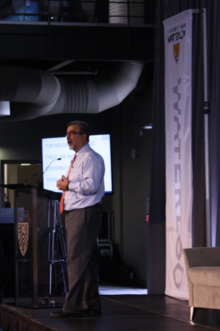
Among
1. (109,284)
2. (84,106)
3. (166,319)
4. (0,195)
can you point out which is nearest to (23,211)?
(166,319)

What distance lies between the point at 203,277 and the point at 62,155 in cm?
548

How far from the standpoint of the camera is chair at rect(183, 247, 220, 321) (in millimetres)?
4703

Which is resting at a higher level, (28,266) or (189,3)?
(189,3)

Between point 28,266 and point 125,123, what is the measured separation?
5778 mm

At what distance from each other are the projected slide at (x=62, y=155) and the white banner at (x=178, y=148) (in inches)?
126

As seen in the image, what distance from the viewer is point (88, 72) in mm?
9195

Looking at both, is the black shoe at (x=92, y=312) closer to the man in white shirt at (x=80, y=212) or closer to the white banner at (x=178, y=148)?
the man in white shirt at (x=80, y=212)

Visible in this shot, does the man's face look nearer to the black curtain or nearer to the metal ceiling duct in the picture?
the black curtain

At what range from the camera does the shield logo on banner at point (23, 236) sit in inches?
213

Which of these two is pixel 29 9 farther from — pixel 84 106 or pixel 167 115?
pixel 167 115

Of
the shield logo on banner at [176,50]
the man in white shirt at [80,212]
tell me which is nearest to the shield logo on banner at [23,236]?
the man in white shirt at [80,212]

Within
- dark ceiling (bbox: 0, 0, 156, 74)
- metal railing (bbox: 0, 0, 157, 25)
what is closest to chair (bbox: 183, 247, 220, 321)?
dark ceiling (bbox: 0, 0, 156, 74)

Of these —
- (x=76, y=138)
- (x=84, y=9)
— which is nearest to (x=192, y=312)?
(x=76, y=138)

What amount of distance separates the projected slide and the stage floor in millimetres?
3797
